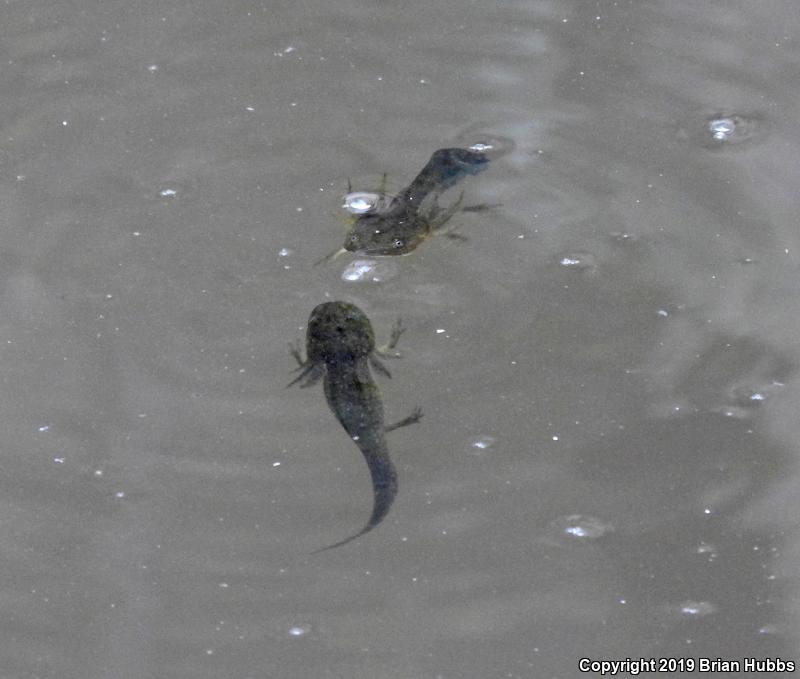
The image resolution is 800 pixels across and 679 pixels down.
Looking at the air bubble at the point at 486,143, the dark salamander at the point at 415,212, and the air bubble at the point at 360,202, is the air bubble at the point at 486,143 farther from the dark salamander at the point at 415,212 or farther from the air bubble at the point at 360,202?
the air bubble at the point at 360,202

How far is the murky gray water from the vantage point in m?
3.76

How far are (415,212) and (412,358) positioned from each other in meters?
0.60

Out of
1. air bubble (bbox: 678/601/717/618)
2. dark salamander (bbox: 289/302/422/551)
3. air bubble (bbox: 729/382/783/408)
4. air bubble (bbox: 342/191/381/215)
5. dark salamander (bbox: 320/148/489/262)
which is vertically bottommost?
air bubble (bbox: 678/601/717/618)

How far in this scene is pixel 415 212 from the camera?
4.45 m

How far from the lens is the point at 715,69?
5.20m

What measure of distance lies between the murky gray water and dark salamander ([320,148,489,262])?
0.31 feet

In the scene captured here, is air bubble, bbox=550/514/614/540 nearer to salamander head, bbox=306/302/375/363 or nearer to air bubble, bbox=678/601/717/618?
air bubble, bbox=678/601/717/618

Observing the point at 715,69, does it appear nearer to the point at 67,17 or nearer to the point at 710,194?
the point at 710,194

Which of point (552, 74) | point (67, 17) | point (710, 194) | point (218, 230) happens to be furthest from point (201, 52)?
point (710, 194)

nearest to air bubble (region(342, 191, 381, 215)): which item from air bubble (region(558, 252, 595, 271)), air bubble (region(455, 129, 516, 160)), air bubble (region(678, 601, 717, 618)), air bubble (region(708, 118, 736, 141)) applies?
air bubble (region(455, 129, 516, 160))

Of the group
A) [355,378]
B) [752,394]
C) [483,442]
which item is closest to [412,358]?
A: [355,378]

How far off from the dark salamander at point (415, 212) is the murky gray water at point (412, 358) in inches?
3.7

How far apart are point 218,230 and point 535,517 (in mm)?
1647

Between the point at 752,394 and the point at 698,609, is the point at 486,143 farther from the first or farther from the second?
the point at 698,609
